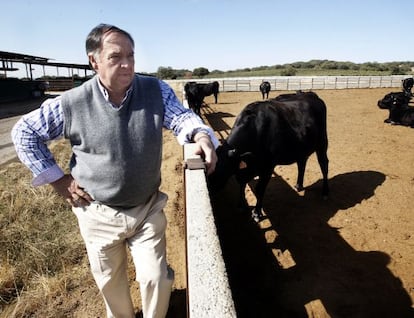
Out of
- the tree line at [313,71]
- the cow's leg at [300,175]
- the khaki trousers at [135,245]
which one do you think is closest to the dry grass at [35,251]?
the khaki trousers at [135,245]

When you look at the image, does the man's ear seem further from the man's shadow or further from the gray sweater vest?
the man's shadow

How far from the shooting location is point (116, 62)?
162cm

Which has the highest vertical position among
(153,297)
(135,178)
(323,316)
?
(135,178)

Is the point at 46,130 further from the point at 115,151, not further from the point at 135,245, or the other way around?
the point at 135,245

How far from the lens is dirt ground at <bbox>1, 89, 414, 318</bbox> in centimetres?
309

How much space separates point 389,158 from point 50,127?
7.81 metres

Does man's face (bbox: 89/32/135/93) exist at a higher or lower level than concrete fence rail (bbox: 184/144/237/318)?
higher

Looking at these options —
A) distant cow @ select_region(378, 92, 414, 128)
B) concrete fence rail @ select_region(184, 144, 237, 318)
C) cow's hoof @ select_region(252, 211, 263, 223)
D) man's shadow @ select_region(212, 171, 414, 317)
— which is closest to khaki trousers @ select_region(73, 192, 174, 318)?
concrete fence rail @ select_region(184, 144, 237, 318)

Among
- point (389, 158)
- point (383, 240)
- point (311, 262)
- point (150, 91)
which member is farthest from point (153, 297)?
point (389, 158)

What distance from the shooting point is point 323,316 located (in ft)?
9.77

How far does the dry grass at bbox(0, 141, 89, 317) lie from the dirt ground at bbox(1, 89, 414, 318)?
10.7 inches

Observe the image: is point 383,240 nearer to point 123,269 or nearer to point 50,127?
point 123,269

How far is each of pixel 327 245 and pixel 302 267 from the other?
61cm

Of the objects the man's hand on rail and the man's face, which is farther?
the man's hand on rail
